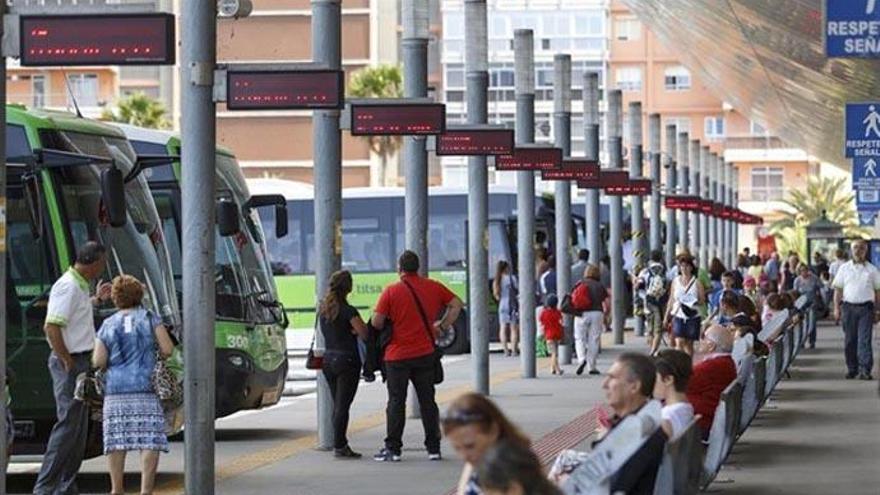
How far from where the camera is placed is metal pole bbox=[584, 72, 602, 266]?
47250mm

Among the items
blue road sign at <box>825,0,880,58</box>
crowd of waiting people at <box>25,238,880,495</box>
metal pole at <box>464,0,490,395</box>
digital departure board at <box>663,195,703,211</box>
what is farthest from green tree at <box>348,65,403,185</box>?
blue road sign at <box>825,0,880,58</box>

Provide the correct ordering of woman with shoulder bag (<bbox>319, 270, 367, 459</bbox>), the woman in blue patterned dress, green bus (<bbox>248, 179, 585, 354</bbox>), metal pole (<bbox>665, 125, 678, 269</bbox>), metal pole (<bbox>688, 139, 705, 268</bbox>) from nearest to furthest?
the woman in blue patterned dress, woman with shoulder bag (<bbox>319, 270, 367, 459</bbox>), green bus (<bbox>248, 179, 585, 354</bbox>), metal pole (<bbox>665, 125, 678, 269</bbox>), metal pole (<bbox>688, 139, 705, 268</bbox>)

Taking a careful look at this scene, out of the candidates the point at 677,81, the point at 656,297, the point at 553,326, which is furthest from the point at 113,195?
the point at 677,81

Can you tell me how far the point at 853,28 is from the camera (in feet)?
57.2

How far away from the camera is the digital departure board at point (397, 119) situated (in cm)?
2352

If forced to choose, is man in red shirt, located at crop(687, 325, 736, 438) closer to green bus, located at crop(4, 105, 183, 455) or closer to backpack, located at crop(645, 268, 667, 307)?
green bus, located at crop(4, 105, 183, 455)

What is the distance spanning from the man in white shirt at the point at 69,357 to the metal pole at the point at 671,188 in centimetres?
4630

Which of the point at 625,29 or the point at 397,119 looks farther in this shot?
the point at 625,29

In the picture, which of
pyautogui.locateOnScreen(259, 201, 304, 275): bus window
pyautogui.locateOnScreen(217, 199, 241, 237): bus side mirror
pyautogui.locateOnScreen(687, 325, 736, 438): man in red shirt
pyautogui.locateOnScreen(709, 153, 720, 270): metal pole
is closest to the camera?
pyautogui.locateOnScreen(687, 325, 736, 438): man in red shirt

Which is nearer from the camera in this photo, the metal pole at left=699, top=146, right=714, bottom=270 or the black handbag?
the black handbag

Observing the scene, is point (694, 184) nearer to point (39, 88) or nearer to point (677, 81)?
point (39, 88)

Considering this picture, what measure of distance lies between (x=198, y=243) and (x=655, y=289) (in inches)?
869

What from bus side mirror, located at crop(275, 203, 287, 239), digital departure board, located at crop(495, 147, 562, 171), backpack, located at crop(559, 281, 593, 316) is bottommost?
backpack, located at crop(559, 281, 593, 316)

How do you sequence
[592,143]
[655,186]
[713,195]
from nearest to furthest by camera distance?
[592,143]
[655,186]
[713,195]
